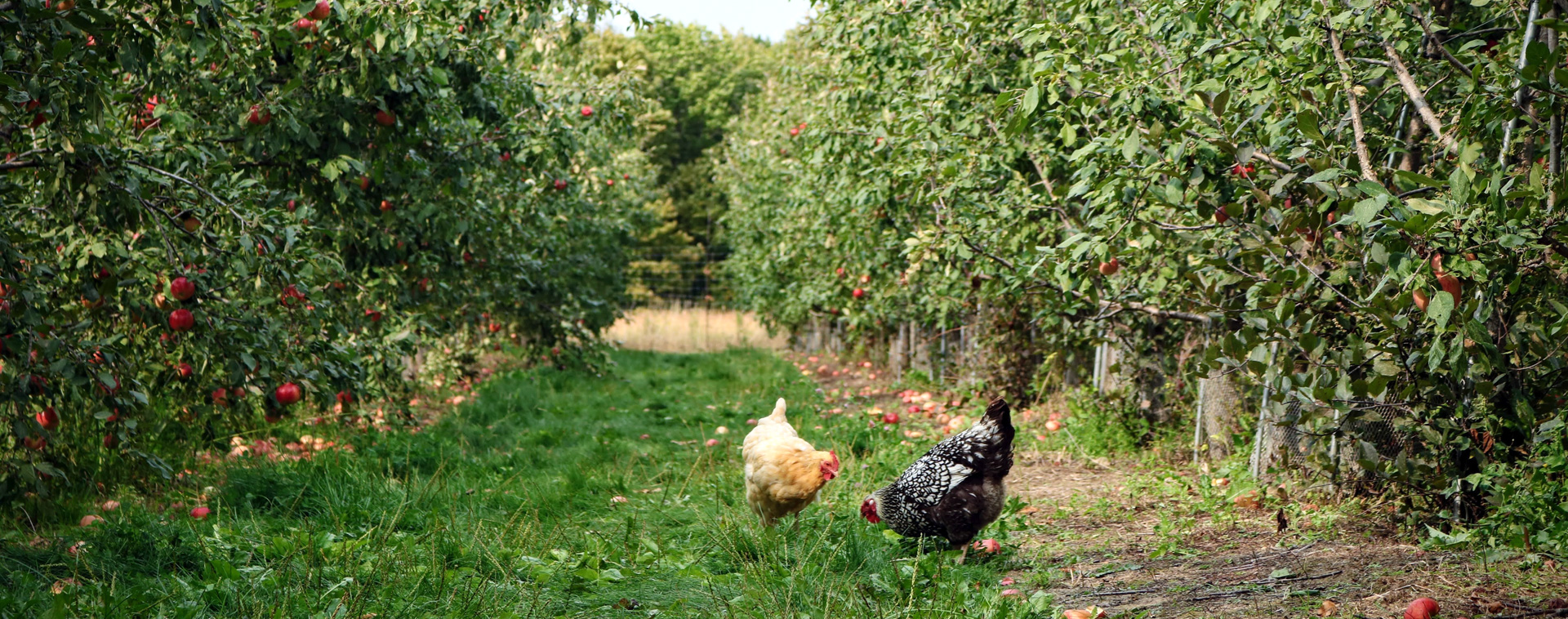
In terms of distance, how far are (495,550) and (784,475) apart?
124 centimetres

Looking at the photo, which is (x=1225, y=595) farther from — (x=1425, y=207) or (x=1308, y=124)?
(x=1308, y=124)

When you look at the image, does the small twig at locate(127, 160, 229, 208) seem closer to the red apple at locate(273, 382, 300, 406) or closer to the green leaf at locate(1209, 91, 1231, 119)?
the red apple at locate(273, 382, 300, 406)

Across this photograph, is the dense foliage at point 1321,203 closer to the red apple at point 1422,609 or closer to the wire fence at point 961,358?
the wire fence at point 961,358

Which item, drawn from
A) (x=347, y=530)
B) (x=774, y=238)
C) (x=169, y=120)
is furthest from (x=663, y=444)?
(x=774, y=238)

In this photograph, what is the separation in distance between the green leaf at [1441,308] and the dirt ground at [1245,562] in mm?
968

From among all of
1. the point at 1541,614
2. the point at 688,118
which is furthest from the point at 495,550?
the point at 688,118

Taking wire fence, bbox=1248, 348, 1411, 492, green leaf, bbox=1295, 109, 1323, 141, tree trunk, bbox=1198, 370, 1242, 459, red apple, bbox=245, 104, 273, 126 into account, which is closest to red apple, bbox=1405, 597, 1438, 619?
wire fence, bbox=1248, 348, 1411, 492

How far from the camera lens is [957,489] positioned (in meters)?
4.17

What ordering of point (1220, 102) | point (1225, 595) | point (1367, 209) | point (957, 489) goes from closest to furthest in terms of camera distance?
point (1367, 209) → point (1220, 102) → point (1225, 595) → point (957, 489)

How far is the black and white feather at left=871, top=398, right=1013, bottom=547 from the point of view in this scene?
415 centimetres

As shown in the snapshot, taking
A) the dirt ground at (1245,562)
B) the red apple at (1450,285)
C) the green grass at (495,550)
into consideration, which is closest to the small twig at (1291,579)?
the dirt ground at (1245,562)

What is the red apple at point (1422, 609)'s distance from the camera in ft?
9.41

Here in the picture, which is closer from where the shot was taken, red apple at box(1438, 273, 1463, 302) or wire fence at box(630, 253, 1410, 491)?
red apple at box(1438, 273, 1463, 302)

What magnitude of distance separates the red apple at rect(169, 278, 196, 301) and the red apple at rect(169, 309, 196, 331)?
0.17ft
